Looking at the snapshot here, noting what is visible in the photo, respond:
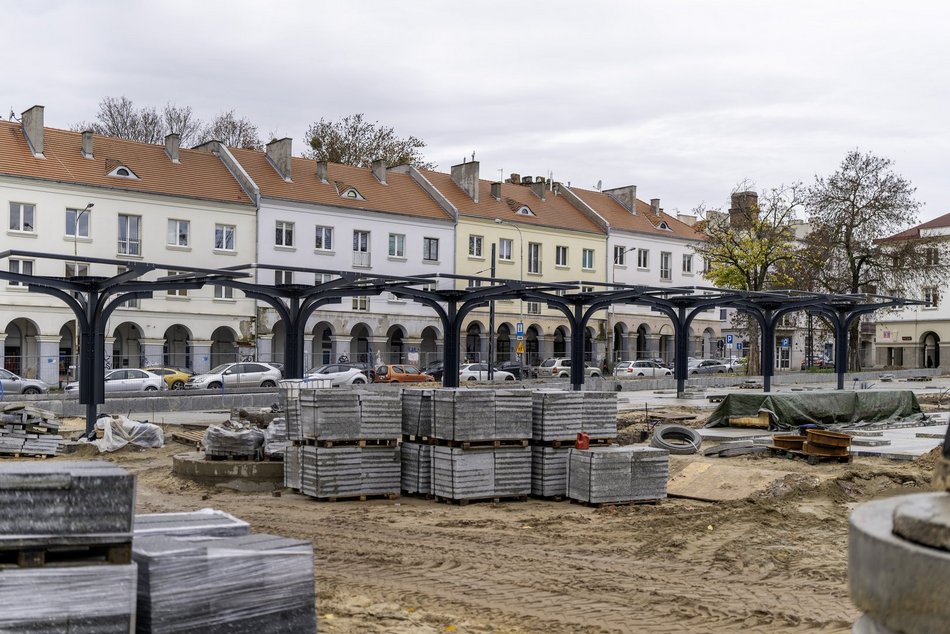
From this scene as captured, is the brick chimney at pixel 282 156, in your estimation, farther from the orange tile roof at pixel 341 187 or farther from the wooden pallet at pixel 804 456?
the wooden pallet at pixel 804 456

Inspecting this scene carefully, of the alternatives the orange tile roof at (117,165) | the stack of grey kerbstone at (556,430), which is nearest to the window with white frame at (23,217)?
the orange tile roof at (117,165)

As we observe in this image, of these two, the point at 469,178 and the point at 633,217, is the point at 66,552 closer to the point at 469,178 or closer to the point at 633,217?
the point at 469,178

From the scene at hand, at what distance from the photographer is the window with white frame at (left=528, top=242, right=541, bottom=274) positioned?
7162 cm

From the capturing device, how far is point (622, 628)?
9.00m

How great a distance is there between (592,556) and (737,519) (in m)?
3.23

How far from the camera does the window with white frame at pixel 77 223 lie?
51.7 meters

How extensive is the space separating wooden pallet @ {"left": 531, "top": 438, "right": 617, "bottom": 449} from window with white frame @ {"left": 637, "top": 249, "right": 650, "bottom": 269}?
62034 millimetres

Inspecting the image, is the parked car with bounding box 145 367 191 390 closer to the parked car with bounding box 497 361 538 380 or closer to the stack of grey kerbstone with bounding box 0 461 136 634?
the parked car with bounding box 497 361 538 380

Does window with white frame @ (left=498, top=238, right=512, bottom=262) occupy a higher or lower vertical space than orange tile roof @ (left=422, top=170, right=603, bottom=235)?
lower

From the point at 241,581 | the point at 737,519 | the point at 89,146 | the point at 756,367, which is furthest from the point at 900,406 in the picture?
the point at 89,146

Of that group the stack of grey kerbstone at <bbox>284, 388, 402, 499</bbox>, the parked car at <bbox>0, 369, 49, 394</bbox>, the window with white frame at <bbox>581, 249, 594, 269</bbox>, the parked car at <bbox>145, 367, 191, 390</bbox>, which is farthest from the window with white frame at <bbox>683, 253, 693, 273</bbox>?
the stack of grey kerbstone at <bbox>284, 388, 402, 499</bbox>

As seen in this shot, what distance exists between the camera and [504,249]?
70.3 meters

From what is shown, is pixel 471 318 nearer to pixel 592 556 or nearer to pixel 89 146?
Result: pixel 89 146

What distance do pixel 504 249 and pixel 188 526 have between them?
63187 millimetres
